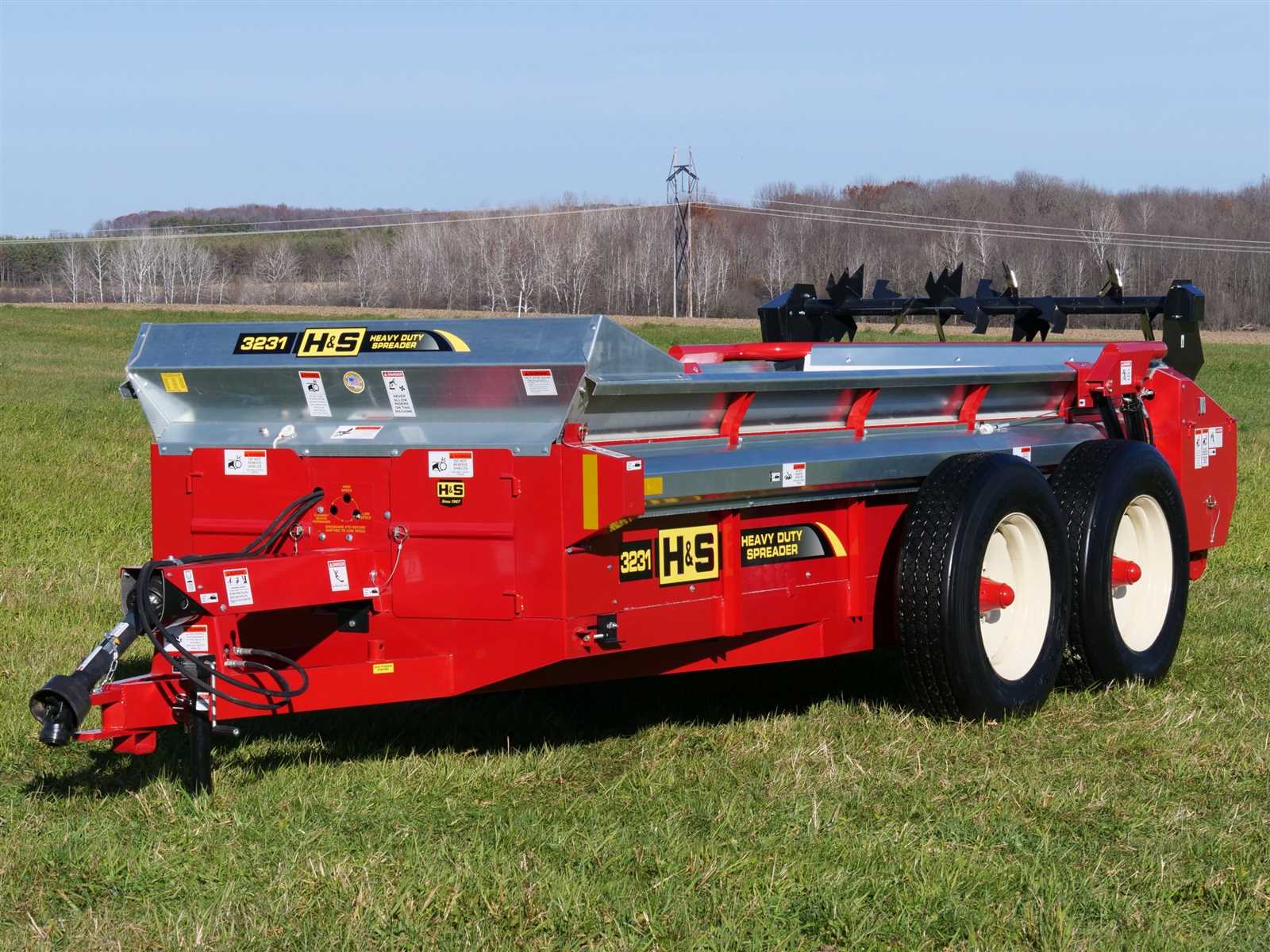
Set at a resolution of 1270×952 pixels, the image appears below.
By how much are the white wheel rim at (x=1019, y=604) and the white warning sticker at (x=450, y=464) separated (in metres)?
2.19

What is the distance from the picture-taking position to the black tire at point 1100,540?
607 centimetres

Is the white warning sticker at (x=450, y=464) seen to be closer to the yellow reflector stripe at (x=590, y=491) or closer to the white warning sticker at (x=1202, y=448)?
the yellow reflector stripe at (x=590, y=491)

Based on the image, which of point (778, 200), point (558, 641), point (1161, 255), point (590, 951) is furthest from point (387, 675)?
point (1161, 255)

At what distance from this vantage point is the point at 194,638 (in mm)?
4496

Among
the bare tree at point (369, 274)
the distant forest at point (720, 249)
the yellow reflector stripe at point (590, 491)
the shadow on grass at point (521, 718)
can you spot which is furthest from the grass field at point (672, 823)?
the bare tree at point (369, 274)

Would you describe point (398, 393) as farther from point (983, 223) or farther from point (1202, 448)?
point (983, 223)

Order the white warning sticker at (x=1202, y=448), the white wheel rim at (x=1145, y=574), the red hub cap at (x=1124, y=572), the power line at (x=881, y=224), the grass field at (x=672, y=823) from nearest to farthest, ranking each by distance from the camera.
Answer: the grass field at (x=672, y=823) → the red hub cap at (x=1124, y=572) → the white wheel rim at (x=1145, y=574) → the white warning sticker at (x=1202, y=448) → the power line at (x=881, y=224)

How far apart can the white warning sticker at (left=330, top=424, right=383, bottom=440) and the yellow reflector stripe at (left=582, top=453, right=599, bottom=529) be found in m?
0.79

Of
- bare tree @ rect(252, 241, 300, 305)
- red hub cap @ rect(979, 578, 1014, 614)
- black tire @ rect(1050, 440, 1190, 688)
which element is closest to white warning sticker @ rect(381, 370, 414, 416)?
red hub cap @ rect(979, 578, 1014, 614)

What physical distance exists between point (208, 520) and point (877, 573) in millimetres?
2387

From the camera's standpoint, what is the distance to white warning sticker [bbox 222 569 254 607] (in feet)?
14.7

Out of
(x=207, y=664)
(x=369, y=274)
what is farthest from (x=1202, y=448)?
(x=369, y=274)

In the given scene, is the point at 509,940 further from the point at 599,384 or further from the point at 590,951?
the point at 599,384

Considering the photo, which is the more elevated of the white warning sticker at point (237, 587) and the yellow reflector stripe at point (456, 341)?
the yellow reflector stripe at point (456, 341)
